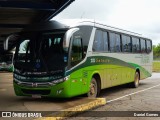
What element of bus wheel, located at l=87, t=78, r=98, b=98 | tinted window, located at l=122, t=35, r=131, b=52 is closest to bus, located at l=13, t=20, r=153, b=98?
bus wheel, located at l=87, t=78, r=98, b=98

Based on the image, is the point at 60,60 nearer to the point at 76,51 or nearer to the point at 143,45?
the point at 76,51

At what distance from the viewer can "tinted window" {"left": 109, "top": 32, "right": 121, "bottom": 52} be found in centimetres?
1655

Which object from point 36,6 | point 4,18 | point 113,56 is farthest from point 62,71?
point 4,18

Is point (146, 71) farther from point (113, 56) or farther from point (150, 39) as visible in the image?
point (113, 56)

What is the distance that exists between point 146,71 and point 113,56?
6.77 meters

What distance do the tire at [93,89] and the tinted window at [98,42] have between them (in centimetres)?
115

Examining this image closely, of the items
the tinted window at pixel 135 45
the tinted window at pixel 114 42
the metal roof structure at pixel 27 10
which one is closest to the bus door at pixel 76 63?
the metal roof structure at pixel 27 10

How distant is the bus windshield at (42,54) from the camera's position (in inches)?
498

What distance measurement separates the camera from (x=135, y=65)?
67.1 feet

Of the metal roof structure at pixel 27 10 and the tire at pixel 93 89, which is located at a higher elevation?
the metal roof structure at pixel 27 10

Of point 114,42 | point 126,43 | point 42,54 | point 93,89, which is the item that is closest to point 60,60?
point 42,54

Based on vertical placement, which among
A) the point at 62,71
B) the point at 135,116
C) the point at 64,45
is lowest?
the point at 135,116

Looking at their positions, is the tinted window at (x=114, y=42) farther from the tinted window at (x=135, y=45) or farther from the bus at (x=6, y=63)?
the bus at (x=6, y=63)

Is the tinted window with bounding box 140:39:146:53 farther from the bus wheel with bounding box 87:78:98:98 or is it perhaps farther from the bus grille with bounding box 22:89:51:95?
the bus grille with bounding box 22:89:51:95
